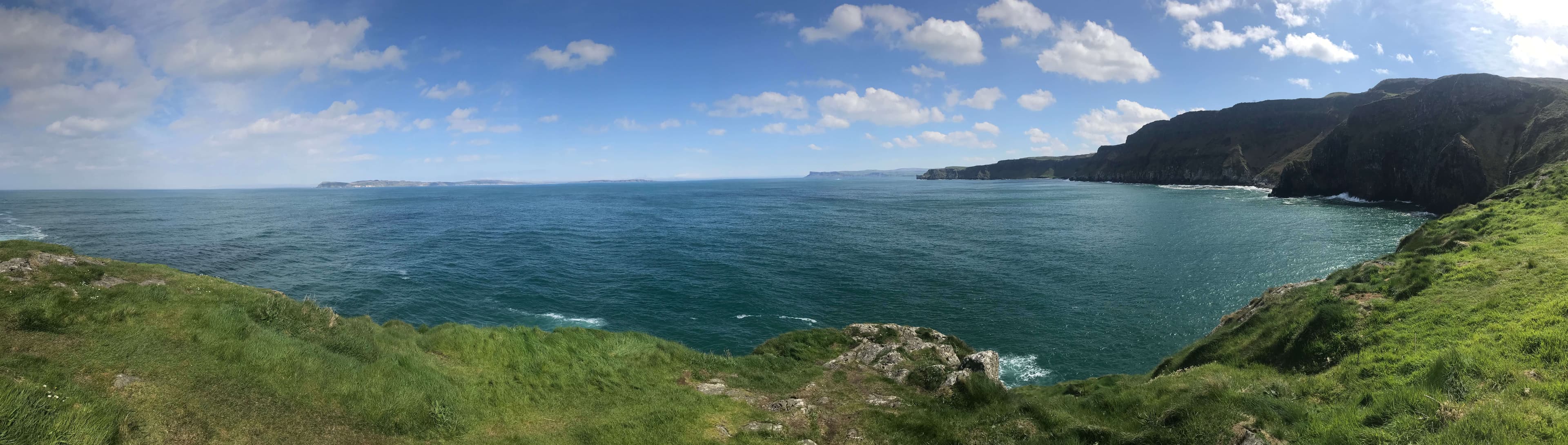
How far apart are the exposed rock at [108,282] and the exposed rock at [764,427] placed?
19.3m

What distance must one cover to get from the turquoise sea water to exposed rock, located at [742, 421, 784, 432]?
19037 mm

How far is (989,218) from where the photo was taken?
338 ft

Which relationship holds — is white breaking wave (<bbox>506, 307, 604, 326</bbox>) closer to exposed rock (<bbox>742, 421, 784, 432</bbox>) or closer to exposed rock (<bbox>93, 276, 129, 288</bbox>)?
exposed rock (<bbox>93, 276, 129, 288</bbox>)

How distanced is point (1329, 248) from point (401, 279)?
98.0m

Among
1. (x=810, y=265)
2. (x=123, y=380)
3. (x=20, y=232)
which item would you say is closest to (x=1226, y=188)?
(x=810, y=265)

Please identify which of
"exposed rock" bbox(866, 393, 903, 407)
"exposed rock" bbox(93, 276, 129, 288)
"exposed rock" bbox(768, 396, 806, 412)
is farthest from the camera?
"exposed rock" bbox(866, 393, 903, 407)

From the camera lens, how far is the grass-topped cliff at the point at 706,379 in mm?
11227

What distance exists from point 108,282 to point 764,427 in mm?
20924

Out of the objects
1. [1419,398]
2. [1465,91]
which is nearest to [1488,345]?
[1419,398]

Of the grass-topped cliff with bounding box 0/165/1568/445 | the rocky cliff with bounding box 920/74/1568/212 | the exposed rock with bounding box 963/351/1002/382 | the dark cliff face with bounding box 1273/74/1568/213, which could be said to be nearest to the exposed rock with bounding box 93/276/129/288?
the grass-topped cliff with bounding box 0/165/1568/445

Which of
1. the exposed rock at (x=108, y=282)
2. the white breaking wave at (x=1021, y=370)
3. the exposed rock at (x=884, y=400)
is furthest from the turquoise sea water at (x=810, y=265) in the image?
the exposed rock at (x=108, y=282)

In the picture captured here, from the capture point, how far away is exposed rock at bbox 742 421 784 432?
1582 cm

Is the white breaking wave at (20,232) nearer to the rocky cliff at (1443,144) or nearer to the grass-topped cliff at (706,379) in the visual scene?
the grass-topped cliff at (706,379)

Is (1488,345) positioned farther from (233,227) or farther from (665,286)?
(233,227)
